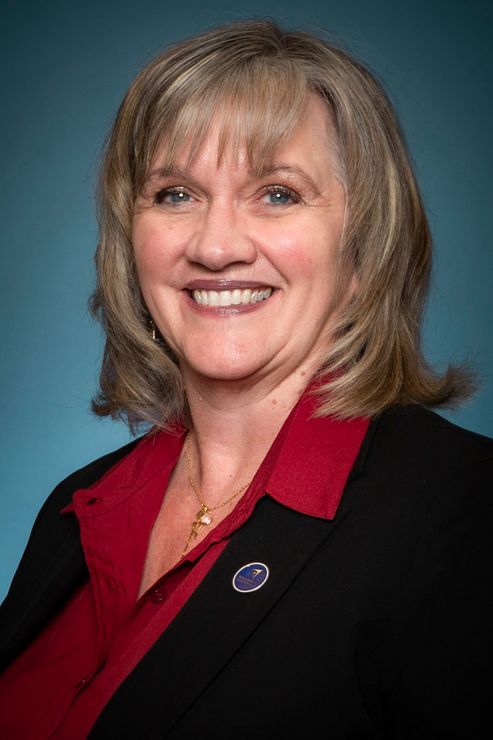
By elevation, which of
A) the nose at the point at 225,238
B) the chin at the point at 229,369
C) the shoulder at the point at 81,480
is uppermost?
the nose at the point at 225,238

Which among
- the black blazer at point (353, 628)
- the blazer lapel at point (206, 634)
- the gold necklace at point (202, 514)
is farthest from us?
the gold necklace at point (202, 514)

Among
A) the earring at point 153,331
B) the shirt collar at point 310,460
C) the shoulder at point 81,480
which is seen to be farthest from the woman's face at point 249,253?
the shoulder at point 81,480

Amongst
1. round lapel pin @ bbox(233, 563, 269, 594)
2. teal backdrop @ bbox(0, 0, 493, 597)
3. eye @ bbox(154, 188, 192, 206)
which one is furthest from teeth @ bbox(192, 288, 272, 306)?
teal backdrop @ bbox(0, 0, 493, 597)

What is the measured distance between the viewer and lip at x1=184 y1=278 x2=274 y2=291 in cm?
228

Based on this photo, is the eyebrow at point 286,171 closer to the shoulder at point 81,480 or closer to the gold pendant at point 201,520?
the gold pendant at point 201,520

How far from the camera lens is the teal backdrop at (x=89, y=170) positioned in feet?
12.2

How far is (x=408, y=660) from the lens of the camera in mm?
1744

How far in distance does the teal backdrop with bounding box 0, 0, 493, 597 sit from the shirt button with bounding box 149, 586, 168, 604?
6.08ft

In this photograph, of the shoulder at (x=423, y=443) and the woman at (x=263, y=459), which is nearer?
the woman at (x=263, y=459)

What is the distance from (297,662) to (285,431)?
22.0 inches

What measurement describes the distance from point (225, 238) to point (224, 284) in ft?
0.41

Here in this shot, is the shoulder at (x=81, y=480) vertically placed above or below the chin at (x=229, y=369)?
below

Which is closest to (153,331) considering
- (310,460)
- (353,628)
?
(310,460)

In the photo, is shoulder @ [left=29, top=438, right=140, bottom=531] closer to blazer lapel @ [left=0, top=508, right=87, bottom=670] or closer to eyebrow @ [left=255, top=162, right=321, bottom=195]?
blazer lapel @ [left=0, top=508, right=87, bottom=670]
